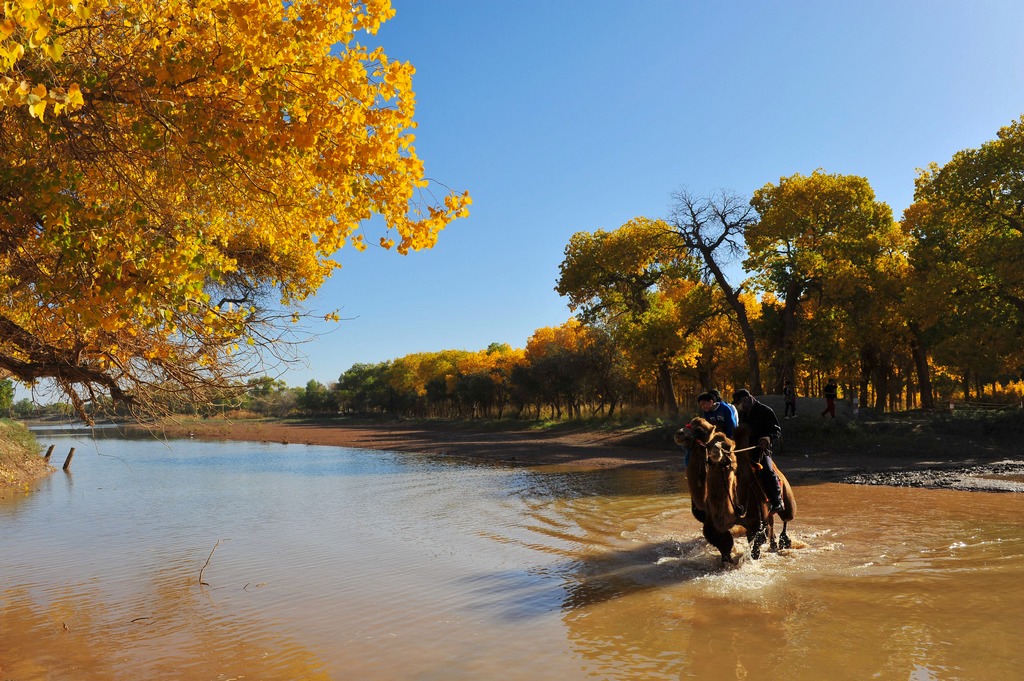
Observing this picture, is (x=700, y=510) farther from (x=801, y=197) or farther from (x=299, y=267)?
(x=801, y=197)

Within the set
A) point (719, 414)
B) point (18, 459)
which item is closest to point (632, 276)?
point (719, 414)

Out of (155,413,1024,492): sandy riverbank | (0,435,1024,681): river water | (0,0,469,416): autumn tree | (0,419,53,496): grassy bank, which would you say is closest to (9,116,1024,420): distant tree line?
(155,413,1024,492): sandy riverbank

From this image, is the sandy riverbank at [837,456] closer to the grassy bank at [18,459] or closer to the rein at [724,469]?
the rein at [724,469]

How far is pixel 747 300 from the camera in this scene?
152 ft

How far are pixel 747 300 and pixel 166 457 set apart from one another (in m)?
38.6

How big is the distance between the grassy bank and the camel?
72.1ft

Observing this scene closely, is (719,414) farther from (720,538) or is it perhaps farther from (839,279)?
(839,279)

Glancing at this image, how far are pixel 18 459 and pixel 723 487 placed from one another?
28.9 m

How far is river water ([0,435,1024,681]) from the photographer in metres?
5.83

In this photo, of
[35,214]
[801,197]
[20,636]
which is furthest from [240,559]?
[801,197]

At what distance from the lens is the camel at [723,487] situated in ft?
25.6

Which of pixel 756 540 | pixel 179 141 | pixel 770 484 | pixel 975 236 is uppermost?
pixel 975 236

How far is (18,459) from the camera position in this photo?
26125 mm

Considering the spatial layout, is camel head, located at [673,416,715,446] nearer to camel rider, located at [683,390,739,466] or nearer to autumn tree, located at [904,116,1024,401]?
camel rider, located at [683,390,739,466]
